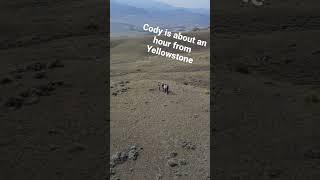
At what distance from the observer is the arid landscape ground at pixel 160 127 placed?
37.2 feet

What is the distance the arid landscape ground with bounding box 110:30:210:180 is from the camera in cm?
1134

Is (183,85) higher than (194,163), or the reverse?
(183,85)

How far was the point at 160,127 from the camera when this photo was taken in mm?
13273
